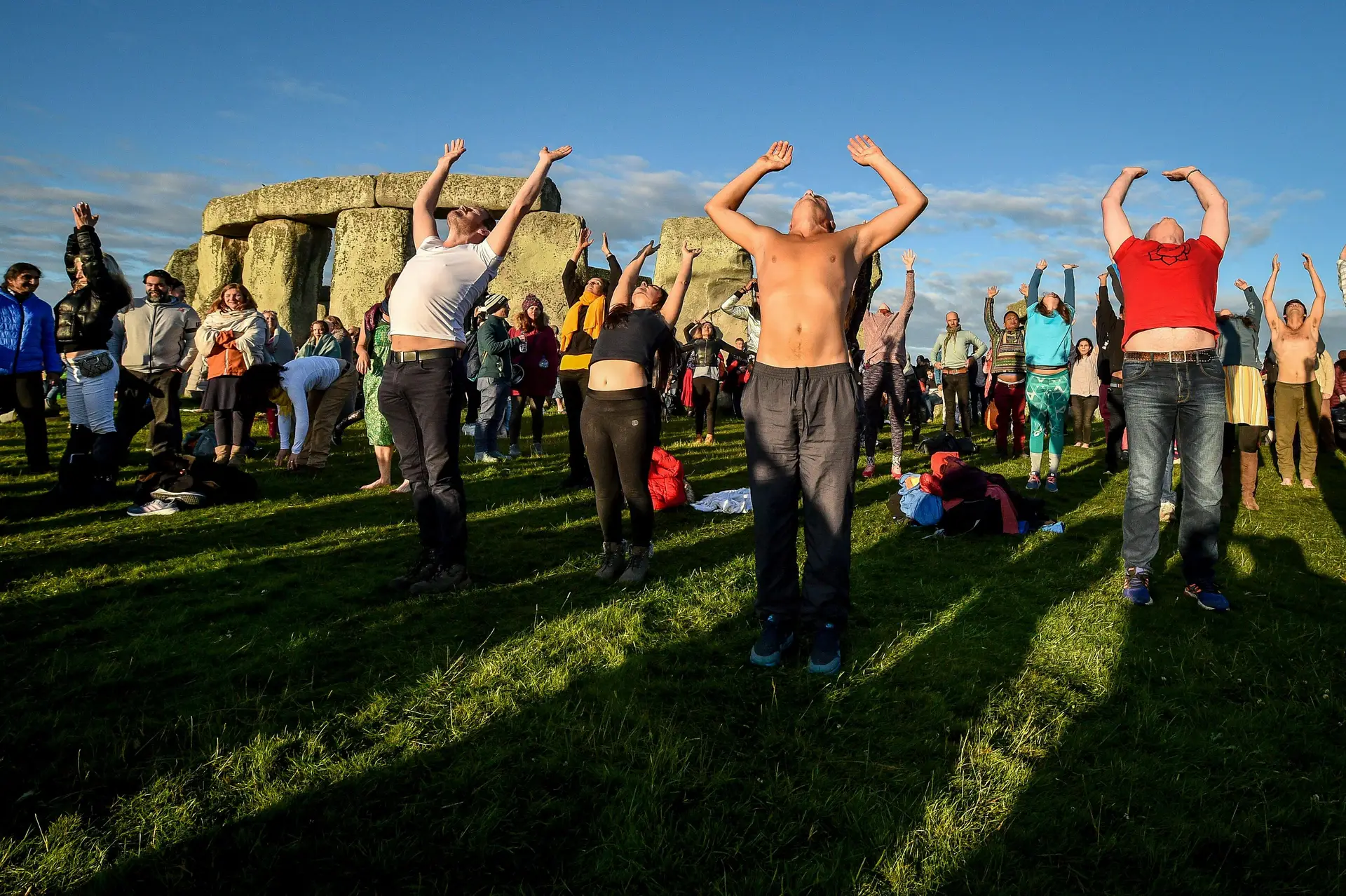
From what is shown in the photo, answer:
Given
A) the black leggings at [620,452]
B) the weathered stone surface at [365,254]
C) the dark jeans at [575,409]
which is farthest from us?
the weathered stone surface at [365,254]

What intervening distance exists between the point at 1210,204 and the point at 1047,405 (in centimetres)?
412

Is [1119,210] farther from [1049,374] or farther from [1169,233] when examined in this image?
[1049,374]

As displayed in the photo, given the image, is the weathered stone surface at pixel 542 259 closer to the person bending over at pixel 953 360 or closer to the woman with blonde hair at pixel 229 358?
the person bending over at pixel 953 360

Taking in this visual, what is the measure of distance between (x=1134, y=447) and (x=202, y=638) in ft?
15.2

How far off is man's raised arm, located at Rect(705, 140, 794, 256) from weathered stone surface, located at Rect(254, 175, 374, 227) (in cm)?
1859

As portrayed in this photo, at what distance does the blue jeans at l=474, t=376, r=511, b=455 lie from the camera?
9.22 meters

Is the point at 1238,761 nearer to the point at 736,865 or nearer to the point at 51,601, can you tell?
the point at 736,865

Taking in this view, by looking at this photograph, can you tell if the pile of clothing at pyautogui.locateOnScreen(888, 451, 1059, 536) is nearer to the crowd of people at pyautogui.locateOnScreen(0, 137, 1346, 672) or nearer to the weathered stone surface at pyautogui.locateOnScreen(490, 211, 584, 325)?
the crowd of people at pyautogui.locateOnScreen(0, 137, 1346, 672)

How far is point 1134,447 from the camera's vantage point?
13.9ft

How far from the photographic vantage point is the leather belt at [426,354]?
4.14m

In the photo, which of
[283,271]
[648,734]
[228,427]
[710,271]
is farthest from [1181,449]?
[283,271]

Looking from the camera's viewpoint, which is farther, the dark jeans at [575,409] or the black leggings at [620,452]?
the dark jeans at [575,409]

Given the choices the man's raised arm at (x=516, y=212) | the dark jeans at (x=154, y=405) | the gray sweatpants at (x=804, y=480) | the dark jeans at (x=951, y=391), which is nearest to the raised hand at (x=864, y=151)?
the gray sweatpants at (x=804, y=480)

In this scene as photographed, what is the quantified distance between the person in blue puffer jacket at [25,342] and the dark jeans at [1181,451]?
27.3ft
